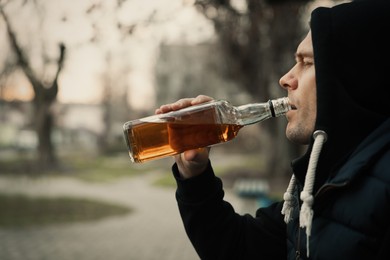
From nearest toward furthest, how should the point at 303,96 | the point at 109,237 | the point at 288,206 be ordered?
1. the point at 303,96
2. the point at 288,206
3. the point at 109,237

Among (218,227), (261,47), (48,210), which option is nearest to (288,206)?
(218,227)

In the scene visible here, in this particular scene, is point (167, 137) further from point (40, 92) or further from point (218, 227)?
point (40, 92)

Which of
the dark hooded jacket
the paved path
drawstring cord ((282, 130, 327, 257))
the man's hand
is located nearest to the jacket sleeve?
the man's hand

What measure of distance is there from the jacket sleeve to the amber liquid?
0.09 m

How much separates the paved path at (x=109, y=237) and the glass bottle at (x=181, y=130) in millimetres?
6132

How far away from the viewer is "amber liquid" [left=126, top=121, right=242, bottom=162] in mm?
1789

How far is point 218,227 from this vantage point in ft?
5.79

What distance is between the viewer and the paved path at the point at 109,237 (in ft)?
26.2

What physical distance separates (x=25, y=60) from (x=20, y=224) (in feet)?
13.8

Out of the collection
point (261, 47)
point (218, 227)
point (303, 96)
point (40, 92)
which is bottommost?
point (261, 47)

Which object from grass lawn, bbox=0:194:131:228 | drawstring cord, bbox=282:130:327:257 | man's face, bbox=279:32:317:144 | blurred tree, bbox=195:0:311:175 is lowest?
grass lawn, bbox=0:194:131:228

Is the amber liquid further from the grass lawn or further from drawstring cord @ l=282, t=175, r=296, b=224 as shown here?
the grass lawn

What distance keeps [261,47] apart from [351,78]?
1274cm

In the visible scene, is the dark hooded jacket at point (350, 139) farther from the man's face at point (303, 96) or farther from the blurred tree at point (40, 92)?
the blurred tree at point (40, 92)
